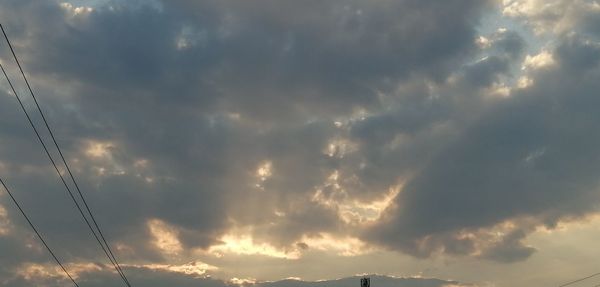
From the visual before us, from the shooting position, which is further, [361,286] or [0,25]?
[361,286]

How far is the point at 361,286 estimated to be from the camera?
71.6 meters

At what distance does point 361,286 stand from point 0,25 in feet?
160

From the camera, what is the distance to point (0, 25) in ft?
107
